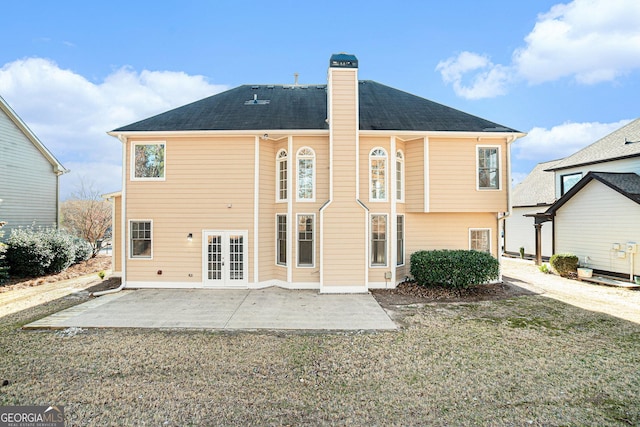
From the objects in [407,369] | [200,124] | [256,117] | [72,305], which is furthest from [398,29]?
[72,305]

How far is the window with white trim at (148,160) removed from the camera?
394 inches

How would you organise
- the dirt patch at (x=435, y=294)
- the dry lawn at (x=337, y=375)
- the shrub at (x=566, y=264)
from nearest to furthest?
the dry lawn at (x=337, y=375) → the dirt patch at (x=435, y=294) → the shrub at (x=566, y=264)

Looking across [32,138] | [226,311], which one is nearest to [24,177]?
[32,138]

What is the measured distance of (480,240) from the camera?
10.5 meters

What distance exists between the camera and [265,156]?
10.1 meters

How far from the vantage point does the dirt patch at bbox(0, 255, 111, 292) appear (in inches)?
418

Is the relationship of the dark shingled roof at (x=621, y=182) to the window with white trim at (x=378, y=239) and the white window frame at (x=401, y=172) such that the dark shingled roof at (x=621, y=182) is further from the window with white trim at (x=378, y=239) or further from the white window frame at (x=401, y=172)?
the window with white trim at (x=378, y=239)

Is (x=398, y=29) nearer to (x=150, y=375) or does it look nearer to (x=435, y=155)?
(x=435, y=155)

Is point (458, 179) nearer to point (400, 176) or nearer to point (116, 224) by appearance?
point (400, 176)

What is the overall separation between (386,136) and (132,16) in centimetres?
1160

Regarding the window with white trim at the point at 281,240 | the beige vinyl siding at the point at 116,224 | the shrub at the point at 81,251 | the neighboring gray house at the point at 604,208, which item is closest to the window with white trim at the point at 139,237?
the beige vinyl siding at the point at 116,224

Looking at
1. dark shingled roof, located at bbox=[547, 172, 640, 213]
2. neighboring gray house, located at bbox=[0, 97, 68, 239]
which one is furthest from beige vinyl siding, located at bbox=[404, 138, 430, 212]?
neighboring gray house, located at bbox=[0, 97, 68, 239]

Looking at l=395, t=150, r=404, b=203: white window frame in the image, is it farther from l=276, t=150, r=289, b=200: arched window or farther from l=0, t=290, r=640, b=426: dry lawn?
l=0, t=290, r=640, b=426: dry lawn

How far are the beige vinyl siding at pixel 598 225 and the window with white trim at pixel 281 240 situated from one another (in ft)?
42.7
